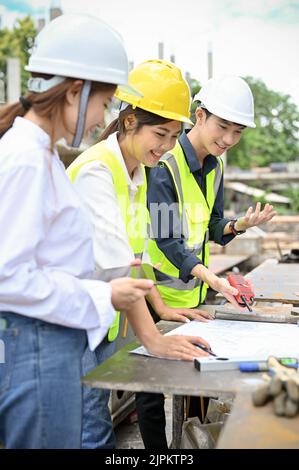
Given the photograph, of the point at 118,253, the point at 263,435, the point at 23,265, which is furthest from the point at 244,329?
the point at 23,265

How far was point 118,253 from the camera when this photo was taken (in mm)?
1984

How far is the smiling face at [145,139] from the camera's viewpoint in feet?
7.47

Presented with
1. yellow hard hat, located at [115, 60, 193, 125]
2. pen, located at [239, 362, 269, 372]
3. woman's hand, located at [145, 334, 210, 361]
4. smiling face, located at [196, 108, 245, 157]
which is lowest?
woman's hand, located at [145, 334, 210, 361]

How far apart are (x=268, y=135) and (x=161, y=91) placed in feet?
95.6

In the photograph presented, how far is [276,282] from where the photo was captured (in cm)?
409

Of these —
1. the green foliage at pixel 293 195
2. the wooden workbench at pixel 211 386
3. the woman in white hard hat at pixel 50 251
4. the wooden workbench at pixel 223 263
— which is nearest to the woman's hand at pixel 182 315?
the wooden workbench at pixel 211 386

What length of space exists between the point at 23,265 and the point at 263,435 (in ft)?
2.33

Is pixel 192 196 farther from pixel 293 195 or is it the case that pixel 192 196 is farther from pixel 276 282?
pixel 293 195

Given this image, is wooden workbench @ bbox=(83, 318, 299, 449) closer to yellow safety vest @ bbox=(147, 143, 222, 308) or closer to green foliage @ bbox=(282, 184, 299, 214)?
yellow safety vest @ bbox=(147, 143, 222, 308)

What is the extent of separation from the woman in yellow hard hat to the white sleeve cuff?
323 millimetres

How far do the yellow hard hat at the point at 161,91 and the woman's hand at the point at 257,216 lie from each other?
82 cm

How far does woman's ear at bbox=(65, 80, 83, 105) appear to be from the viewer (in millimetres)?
1621


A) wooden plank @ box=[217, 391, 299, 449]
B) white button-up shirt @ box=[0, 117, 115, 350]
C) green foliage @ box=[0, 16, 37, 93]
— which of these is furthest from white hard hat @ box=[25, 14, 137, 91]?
green foliage @ box=[0, 16, 37, 93]

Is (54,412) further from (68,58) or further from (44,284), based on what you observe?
(68,58)
